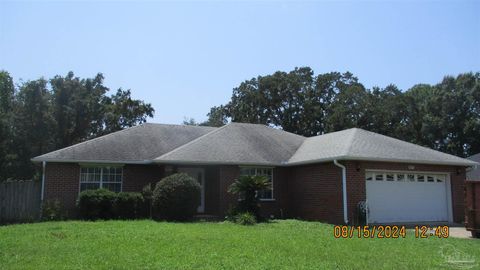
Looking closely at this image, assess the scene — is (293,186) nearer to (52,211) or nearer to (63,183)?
(63,183)

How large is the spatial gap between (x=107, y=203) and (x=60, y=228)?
175 inches

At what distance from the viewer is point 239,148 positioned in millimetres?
22641

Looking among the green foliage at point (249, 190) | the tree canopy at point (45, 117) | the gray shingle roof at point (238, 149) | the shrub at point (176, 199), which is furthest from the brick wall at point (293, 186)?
the tree canopy at point (45, 117)

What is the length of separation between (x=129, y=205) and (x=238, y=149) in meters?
5.91

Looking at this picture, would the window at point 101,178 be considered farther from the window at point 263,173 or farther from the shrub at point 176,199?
the window at point 263,173

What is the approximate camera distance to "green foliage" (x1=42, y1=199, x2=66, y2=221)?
63.4 ft

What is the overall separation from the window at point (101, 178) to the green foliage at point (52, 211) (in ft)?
4.50

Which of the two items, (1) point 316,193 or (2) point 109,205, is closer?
(2) point 109,205

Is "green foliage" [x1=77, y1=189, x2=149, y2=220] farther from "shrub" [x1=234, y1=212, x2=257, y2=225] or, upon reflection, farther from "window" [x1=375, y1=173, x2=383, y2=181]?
"window" [x1=375, y1=173, x2=383, y2=181]

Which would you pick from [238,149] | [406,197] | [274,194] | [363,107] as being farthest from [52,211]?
[363,107]

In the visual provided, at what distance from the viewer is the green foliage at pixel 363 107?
42.7m

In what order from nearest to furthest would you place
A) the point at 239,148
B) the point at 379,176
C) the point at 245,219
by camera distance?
1. the point at 245,219
2. the point at 379,176
3. the point at 239,148

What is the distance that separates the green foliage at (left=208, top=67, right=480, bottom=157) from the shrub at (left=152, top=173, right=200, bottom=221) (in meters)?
28.0

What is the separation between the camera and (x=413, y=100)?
1866 inches
